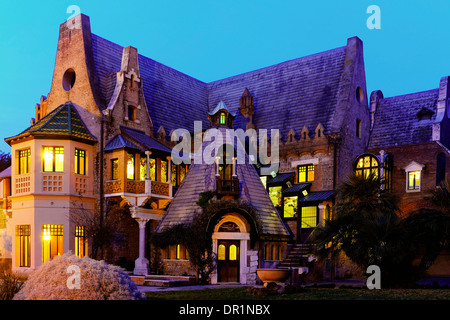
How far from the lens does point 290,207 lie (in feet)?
119

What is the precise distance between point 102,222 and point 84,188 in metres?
2.34

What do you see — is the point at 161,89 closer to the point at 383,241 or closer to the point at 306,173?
the point at 306,173

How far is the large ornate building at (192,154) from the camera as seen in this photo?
31891 millimetres

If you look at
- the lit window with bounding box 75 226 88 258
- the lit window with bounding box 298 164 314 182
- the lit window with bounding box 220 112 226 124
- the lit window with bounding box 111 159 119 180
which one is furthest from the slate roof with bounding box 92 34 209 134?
the lit window with bounding box 298 164 314 182

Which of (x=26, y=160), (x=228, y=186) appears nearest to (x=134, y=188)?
(x=228, y=186)

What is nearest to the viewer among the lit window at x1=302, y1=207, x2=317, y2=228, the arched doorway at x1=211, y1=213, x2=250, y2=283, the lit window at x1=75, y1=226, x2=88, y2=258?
the arched doorway at x1=211, y1=213, x2=250, y2=283

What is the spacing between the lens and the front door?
30.6 m

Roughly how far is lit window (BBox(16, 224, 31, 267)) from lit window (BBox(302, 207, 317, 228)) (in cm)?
1682

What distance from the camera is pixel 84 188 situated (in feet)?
109

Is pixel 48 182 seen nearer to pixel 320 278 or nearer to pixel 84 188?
pixel 84 188

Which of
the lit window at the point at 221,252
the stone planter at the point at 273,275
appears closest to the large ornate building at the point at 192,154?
the lit window at the point at 221,252

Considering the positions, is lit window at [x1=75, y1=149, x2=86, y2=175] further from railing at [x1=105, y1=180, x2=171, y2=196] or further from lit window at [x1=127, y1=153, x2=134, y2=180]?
lit window at [x1=127, y1=153, x2=134, y2=180]

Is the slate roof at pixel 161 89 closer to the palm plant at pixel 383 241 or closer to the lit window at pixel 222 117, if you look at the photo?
the lit window at pixel 222 117
